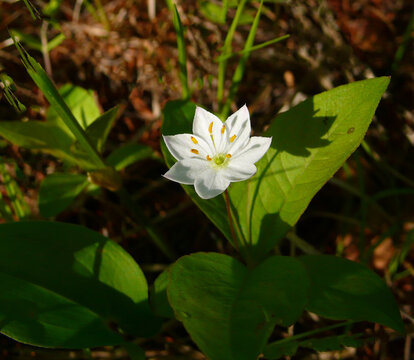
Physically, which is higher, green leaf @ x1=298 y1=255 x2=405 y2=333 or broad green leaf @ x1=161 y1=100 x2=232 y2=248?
broad green leaf @ x1=161 y1=100 x2=232 y2=248

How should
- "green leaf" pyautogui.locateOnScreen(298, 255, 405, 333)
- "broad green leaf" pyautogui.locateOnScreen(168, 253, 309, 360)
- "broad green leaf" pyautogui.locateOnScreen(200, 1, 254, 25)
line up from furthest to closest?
"broad green leaf" pyautogui.locateOnScreen(200, 1, 254, 25), "green leaf" pyautogui.locateOnScreen(298, 255, 405, 333), "broad green leaf" pyautogui.locateOnScreen(168, 253, 309, 360)

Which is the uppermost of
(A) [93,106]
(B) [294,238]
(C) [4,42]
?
(C) [4,42]

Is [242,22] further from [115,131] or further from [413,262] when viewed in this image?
[413,262]

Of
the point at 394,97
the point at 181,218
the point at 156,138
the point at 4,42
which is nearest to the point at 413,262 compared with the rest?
the point at 394,97

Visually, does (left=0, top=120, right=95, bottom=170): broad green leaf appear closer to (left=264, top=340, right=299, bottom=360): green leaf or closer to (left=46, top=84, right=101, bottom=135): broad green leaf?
(left=46, top=84, right=101, bottom=135): broad green leaf

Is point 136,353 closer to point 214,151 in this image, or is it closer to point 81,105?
point 214,151

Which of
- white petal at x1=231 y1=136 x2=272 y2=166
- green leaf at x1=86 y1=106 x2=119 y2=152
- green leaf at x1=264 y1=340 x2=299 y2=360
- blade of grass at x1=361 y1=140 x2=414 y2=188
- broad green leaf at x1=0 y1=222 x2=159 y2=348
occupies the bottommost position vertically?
green leaf at x1=264 y1=340 x2=299 y2=360

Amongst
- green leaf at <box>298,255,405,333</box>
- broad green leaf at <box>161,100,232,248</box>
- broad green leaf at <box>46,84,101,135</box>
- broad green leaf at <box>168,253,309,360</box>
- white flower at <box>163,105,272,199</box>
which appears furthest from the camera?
broad green leaf at <box>46,84,101,135</box>

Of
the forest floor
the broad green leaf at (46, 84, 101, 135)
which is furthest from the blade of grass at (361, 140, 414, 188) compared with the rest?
the broad green leaf at (46, 84, 101, 135)
